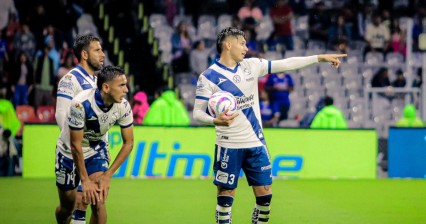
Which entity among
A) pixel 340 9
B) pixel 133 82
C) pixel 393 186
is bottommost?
pixel 393 186

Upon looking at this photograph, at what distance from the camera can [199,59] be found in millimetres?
22359

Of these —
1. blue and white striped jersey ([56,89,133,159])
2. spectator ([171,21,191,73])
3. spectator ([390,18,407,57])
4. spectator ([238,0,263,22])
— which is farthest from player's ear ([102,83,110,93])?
spectator ([390,18,407,57])

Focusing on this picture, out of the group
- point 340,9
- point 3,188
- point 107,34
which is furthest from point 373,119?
point 3,188

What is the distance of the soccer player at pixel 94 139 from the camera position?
26.0 ft

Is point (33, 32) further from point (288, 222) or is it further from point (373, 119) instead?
point (288, 222)

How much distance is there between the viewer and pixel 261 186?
907cm

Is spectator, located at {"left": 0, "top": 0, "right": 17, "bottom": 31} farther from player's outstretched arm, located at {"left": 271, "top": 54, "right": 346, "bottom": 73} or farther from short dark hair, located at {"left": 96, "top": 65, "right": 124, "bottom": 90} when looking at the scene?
short dark hair, located at {"left": 96, "top": 65, "right": 124, "bottom": 90}

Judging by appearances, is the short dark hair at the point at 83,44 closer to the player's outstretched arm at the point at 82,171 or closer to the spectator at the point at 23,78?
the player's outstretched arm at the point at 82,171

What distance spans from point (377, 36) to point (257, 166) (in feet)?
52.2

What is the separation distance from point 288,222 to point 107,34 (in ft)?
43.5

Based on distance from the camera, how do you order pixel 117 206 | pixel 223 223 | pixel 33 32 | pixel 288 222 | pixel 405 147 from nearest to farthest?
pixel 223 223
pixel 288 222
pixel 117 206
pixel 405 147
pixel 33 32

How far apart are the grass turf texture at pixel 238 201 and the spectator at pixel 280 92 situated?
4.41 metres

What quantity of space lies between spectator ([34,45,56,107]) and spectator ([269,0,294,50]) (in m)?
6.19

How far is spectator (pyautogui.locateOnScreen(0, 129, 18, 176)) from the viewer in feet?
56.8
